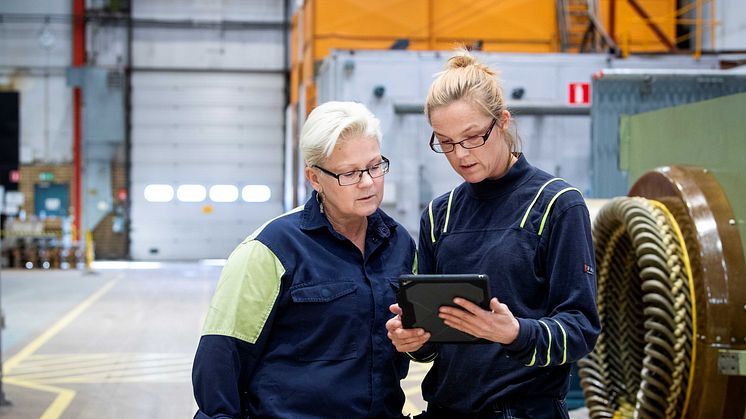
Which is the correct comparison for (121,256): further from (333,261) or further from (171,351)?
(333,261)

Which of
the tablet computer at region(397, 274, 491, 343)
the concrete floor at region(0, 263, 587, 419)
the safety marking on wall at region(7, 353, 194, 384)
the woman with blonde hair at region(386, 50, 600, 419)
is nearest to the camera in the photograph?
the tablet computer at region(397, 274, 491, 343)

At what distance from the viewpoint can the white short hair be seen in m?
2.44

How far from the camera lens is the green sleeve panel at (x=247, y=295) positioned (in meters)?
2.41

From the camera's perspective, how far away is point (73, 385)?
8.73 meters

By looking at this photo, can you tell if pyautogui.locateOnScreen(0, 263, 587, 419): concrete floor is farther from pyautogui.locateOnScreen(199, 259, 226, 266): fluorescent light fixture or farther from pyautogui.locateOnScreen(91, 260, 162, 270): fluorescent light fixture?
pyautogui.locateOnScreen(199, 259, 226, 266): fluorescent light fixture

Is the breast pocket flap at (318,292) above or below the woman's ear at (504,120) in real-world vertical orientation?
below

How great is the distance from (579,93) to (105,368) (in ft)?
22.5

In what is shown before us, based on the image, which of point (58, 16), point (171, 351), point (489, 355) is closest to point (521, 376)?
point (489, 355)

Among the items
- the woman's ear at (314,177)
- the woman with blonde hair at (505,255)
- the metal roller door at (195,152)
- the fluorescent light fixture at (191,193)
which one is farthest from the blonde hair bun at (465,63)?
the fluorescent light fixture at (191,193)

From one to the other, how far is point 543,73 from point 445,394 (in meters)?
10.3

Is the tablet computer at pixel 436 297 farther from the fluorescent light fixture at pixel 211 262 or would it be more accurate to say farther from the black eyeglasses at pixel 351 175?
Result: the fluorescent light fixture at pixel 211 262

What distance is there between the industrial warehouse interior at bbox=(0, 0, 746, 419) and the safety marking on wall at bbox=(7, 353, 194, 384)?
0.05 m

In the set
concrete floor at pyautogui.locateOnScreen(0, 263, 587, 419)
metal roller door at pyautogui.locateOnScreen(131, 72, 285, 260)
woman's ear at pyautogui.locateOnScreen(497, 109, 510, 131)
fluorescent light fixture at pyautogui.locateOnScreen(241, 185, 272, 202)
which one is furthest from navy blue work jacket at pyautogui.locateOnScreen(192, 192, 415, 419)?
fluorescent light fixture at pyautogui.locateOnScreen(241, 185, 272, 202)

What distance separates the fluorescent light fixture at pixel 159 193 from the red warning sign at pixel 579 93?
602 inches
